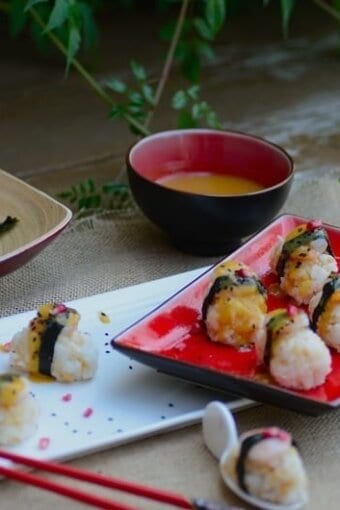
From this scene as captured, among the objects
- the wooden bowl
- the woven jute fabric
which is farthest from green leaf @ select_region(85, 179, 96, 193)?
the wooden bowl

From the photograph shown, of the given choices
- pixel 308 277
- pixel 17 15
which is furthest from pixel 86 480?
pixel 17 15

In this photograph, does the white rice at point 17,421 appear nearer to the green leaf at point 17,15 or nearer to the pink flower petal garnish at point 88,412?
the pink flower petal garnish at point 88,412

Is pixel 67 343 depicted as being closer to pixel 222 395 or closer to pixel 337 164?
pixel 222 395

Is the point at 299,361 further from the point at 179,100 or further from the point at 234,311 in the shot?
the point at 179,100

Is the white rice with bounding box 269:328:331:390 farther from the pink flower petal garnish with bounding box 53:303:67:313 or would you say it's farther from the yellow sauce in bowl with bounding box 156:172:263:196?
the yellow sauce in bowl with bounding box 156:172:263:196

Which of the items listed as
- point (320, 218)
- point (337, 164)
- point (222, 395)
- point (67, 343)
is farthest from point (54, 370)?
point (337, 164)

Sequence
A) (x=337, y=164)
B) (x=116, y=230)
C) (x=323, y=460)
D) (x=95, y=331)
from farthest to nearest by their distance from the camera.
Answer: (x=337, y=164)
(x=116, y=230)
(x=95, y=331)
(x=323, y=460)
